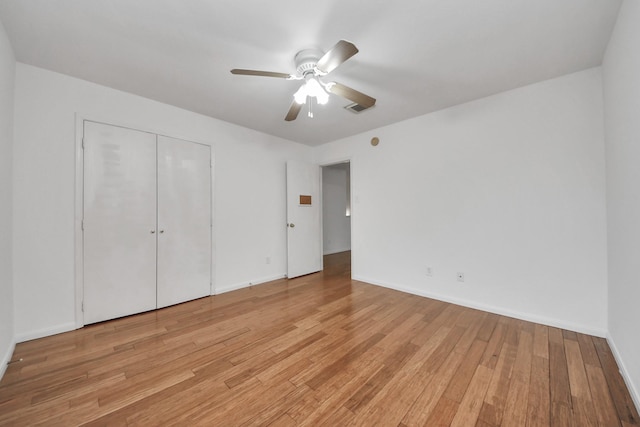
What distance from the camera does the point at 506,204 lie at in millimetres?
2531

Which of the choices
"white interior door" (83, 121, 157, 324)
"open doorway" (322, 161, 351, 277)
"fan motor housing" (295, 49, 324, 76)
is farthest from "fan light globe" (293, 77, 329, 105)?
"open doorway" (322, 161, 351, 277)

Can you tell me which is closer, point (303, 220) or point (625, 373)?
point (625, 373)

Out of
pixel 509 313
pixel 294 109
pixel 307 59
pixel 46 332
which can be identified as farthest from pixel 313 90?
pixel 46 332

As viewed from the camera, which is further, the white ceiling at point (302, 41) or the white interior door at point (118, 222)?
the white interior door at point (118, 222)

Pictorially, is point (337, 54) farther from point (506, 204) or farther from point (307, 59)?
point (506, 204)

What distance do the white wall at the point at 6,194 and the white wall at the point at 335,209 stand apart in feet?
16.2

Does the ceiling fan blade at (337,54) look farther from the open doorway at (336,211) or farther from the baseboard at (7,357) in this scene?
the open doorway at (336,211)

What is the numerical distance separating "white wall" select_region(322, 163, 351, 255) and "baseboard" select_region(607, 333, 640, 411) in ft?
15.8

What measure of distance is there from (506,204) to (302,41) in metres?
2.61

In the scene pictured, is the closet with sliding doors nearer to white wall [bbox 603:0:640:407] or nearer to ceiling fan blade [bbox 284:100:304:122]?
ceiling fan blade [bbox 284:100:304:122]

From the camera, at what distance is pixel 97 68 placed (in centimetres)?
213

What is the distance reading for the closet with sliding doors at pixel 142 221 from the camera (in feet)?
7.84

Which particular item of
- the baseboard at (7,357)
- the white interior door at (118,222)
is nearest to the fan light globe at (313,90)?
the white interior door at (118,222)

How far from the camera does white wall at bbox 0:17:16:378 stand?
1707 mm
